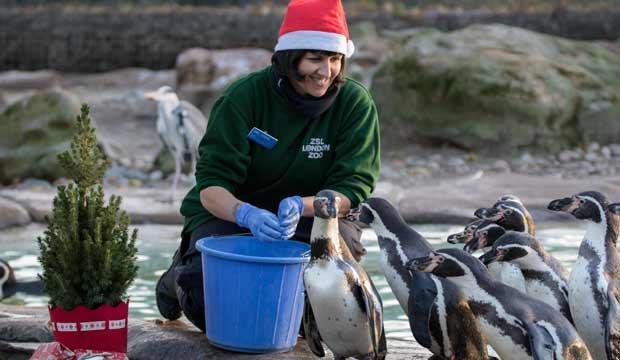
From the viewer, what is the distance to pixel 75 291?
3.61 m

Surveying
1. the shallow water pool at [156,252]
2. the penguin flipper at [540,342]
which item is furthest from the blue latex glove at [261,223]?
the shallow water pool at [156,252]

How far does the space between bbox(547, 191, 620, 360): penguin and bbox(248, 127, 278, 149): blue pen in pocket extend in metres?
0.94

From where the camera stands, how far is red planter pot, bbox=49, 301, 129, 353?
3.60 meters

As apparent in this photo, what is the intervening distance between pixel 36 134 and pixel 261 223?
24.2ft

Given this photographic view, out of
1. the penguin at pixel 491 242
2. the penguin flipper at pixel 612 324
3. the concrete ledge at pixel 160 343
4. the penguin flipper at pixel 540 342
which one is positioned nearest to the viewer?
the penguin flipper at pixel 540 342

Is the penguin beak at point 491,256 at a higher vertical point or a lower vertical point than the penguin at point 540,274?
higher

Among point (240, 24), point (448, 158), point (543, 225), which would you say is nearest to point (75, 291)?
point (543, 225)

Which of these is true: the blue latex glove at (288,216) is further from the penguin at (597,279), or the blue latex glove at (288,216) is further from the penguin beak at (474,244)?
the penguin at (597,279)

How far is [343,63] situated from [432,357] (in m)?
1.03

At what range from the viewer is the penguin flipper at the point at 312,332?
356 centimetres

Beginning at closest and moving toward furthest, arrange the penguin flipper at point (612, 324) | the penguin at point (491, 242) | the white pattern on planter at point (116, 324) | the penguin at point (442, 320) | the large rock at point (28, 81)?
the penguin at point (442, 320)
the penguin flipper at point (612, 324)
the white pattern on planter at point (116, 324)
the penguin at point (491, 242)
the large rock at point (28, 81)

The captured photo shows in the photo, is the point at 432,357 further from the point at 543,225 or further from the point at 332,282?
the point at 543,225

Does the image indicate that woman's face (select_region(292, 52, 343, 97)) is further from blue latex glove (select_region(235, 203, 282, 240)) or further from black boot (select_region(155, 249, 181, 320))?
black boot (select_region(155, 249, 181, 320))

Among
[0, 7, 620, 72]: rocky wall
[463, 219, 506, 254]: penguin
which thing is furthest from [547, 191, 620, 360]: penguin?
[0, 7, 620, 72]: rocky wall
